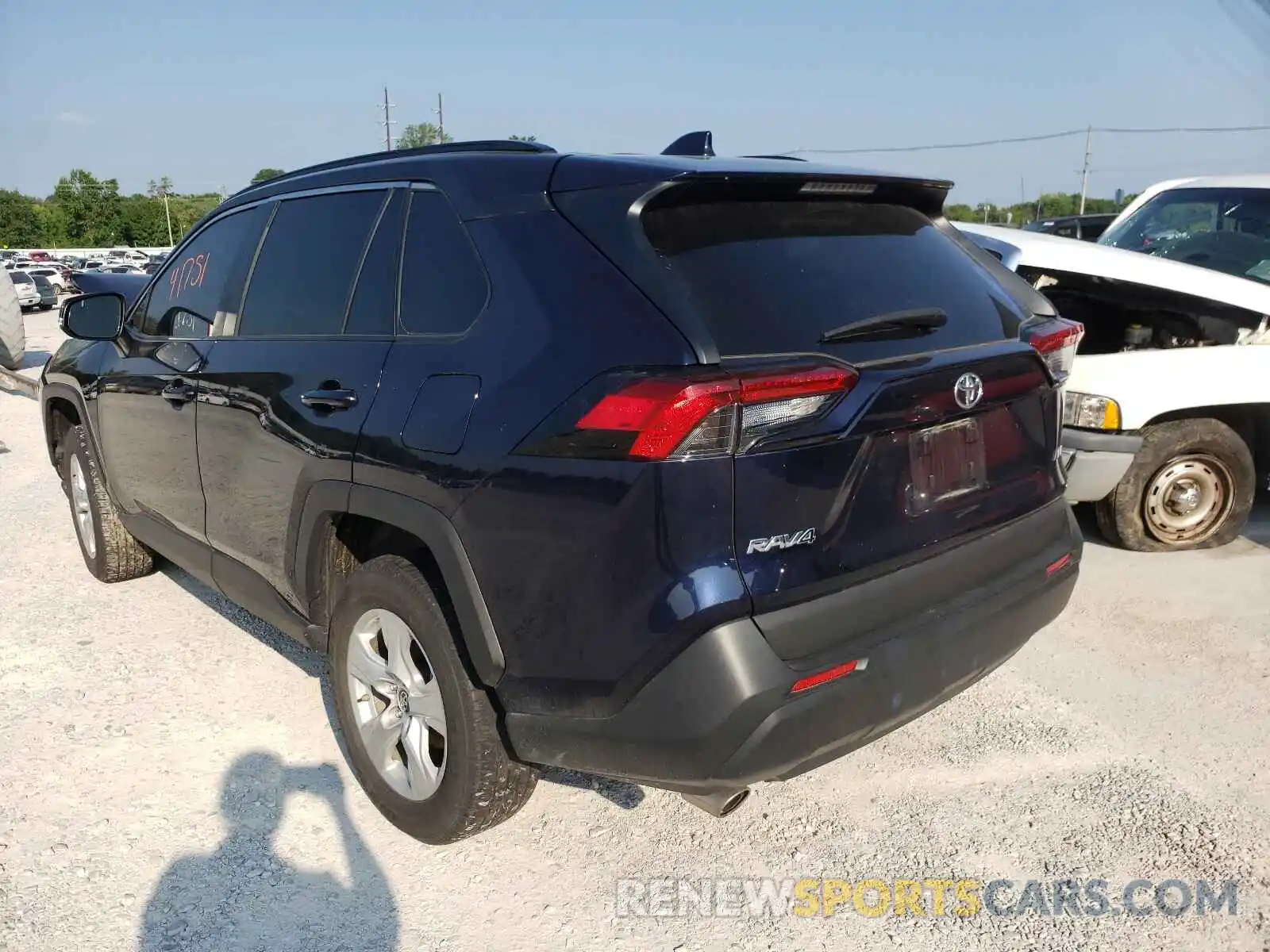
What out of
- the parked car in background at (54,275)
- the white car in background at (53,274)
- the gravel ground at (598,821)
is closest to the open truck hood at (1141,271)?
the gravel ground at (598,821)

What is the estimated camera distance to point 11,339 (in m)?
15.7

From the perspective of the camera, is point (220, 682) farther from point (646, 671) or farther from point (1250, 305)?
point (1250, 305)

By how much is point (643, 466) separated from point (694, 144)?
1520mm

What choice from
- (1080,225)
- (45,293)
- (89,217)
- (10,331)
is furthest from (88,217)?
(1080,225)

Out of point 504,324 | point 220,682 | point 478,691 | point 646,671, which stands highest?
point 504,324

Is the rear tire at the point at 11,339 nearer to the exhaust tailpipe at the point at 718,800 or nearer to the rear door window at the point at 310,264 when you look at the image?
the rear door window at the point at 310,264

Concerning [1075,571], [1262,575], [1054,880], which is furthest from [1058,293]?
[1054,880]

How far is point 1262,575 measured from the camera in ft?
16.1

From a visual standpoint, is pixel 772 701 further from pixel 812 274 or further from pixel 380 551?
pixel 380 551

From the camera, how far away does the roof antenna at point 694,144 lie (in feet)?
10.1

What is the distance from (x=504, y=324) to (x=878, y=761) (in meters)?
1.96

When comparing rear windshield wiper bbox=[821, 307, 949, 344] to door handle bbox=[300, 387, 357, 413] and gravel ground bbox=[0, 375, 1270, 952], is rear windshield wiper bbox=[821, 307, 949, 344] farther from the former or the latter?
gravel ground bbox=[0, 375, 1270, 952]

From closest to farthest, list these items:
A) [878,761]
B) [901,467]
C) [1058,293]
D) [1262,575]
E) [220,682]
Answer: [901,467], [878,761], [220,682], [1262,575], [1058,293]

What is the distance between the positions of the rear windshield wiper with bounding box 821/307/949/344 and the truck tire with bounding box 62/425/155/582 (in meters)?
3.89
